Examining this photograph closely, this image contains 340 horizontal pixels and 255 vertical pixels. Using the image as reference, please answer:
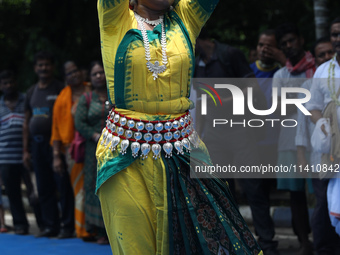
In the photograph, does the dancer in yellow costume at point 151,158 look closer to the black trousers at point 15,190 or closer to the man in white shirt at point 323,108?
the man in white shirt at point 323,108

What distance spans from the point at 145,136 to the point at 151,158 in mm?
133

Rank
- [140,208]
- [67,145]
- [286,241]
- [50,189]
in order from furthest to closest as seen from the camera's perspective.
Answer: [50,189] → [67,145] → [286,241] → [140,208]

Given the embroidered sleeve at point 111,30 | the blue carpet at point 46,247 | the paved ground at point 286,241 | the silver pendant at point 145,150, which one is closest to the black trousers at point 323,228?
the paved ground at point 286,241

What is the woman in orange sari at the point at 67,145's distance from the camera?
747 centimetres

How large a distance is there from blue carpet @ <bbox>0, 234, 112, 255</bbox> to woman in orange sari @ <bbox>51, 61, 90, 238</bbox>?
0.22 m

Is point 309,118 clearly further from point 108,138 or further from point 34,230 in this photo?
point 34,230

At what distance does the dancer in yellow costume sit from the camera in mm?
3570

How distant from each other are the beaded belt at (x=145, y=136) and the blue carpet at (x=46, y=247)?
3204 millimetres

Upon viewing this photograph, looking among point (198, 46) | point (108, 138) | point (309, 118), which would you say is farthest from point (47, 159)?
point (108, 138)

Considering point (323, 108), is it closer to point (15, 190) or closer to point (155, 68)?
point (155, 68)

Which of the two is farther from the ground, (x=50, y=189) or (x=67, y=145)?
(x=67, y=145)

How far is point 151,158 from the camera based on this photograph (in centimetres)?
362

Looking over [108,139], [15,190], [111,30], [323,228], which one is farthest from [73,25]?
[108,139]

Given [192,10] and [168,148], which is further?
[192,10]
